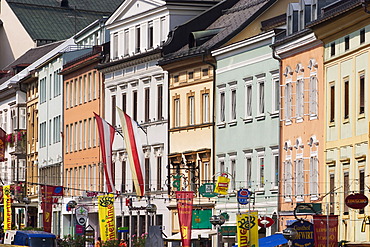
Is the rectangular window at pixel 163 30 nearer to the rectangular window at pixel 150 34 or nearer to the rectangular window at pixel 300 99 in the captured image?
the rectangular window at pixel 150 34

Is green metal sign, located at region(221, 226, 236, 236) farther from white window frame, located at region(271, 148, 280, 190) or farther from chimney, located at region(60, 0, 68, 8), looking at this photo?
chimney, located at region(60, 0, 68, 8)

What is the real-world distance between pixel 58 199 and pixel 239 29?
34.8 m

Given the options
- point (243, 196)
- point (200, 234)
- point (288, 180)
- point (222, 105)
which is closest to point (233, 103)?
point (222, 105)

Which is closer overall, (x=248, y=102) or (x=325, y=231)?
(x=325, y=231)

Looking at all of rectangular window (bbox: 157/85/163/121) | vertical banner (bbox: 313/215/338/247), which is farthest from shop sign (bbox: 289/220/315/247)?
rectangular window (bbox: 157/85/163/121)

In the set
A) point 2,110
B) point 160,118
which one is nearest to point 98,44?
point 160,118

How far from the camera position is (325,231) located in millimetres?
48188

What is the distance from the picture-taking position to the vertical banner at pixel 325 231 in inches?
1882

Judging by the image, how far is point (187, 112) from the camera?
80.6 metres

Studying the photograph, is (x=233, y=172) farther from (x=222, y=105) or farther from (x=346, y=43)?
(x=346, y=43)

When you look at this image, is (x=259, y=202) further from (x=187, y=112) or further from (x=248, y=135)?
(x=187, y=112)

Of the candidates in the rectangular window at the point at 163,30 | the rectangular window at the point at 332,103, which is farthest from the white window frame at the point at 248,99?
the rectangular window at the point at 163,30

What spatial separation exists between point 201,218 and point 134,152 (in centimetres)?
540

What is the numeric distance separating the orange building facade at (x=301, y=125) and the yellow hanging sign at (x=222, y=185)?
2766 mm
